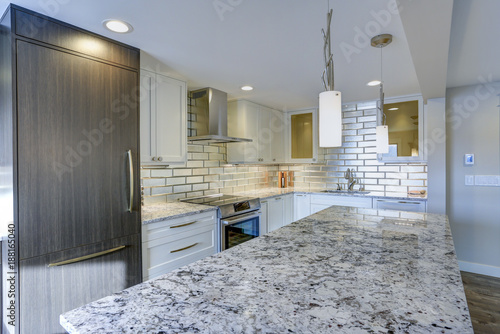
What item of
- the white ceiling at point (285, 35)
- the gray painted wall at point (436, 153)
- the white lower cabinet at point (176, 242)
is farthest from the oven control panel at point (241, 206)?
the gray painted wall at point (436, 153)

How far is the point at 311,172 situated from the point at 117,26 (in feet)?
12.0

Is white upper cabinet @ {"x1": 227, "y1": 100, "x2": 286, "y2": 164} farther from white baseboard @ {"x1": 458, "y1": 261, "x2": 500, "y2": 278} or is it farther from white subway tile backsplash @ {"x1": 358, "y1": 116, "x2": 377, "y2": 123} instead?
white baseboard @ {"x1": 458, "y1": 261, "x2": 500, "y2": 278}

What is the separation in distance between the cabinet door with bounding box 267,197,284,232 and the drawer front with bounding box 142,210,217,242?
1.16 meters

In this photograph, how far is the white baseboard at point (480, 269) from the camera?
316 centimetres

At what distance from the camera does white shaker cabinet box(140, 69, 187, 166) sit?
7.87 feet

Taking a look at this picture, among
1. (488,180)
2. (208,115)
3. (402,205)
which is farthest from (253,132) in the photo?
(488,180)

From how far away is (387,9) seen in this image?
154cm

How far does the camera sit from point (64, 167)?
164cm

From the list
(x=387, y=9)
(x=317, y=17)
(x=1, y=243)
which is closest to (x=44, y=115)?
(x=1, y=243)

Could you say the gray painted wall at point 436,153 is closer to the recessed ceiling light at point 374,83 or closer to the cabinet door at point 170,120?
the recessed ceiling light at point 374,83

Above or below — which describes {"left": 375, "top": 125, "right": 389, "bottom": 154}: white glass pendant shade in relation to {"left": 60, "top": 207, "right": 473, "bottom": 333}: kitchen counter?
above

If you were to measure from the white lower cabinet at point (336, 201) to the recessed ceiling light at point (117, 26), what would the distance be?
3180 millimetres

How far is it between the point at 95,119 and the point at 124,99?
27 cm

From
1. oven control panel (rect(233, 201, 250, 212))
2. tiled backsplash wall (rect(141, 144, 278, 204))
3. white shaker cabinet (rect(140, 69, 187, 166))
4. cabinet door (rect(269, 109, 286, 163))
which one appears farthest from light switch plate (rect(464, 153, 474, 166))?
white shaker cabinet (rect(140, 69, 187, 166))
